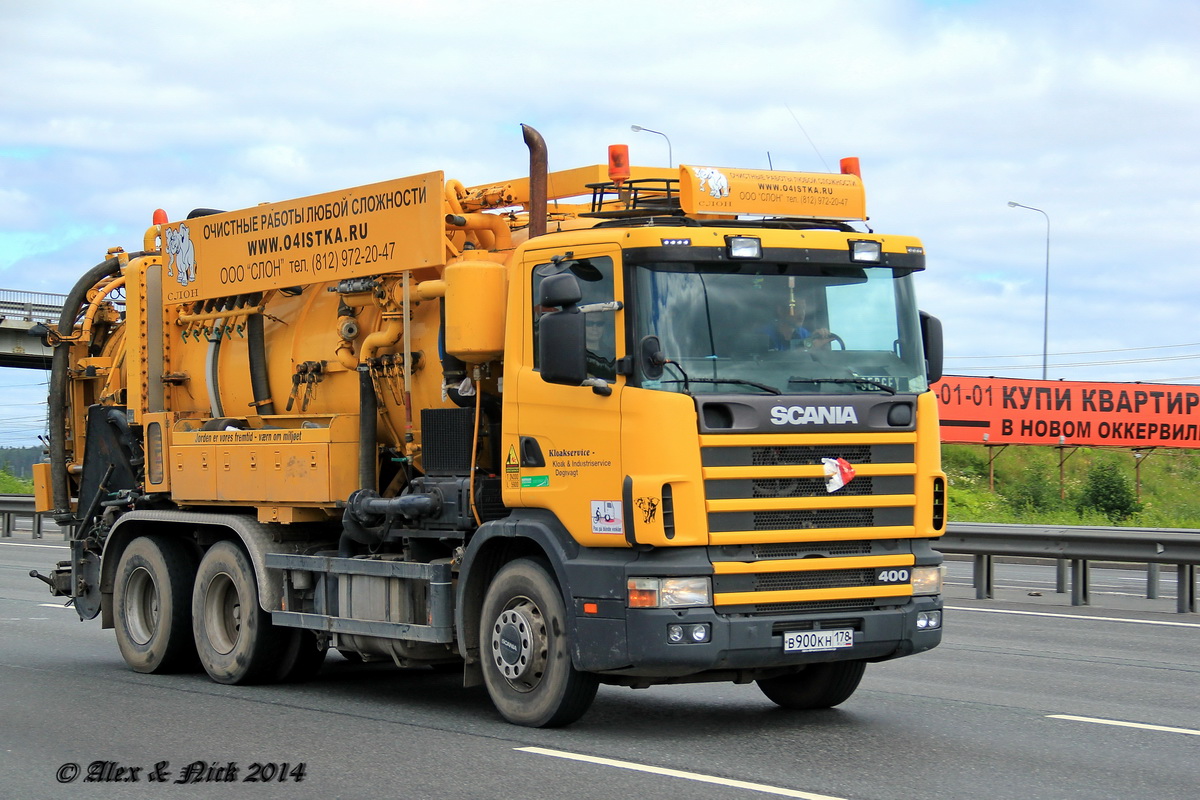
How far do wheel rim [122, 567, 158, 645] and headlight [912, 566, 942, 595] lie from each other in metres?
6.62

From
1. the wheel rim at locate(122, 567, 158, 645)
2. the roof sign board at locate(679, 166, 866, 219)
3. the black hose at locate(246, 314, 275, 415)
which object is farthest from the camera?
the wheel rim at locate(122, 567, 158, 645)

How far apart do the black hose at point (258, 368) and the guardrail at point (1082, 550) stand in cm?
829

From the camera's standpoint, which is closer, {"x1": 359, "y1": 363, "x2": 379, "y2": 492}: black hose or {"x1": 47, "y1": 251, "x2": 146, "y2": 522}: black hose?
{"x1": 359, "y1": 363, "x2": 379, "y2": 492}: black hose

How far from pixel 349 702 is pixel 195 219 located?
14.7 ft

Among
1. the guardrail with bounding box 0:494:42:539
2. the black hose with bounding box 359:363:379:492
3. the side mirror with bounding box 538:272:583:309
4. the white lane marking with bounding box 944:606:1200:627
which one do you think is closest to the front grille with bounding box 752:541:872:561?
the side mirror with bounding box 538:272:583:309

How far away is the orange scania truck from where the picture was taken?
802 cm

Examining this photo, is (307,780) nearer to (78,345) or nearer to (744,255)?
(744,255)

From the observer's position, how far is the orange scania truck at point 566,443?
8016mm

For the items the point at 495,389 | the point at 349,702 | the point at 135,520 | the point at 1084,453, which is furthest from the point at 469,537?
the point at 1084,453

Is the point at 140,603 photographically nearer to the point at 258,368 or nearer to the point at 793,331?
the point at 258,368

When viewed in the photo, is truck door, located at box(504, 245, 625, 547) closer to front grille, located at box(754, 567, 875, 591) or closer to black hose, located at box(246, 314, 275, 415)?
front grille, located at box(754, 567, 875, 591)

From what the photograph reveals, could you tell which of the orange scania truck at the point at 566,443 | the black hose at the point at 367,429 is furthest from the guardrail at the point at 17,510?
the black hose at the point at 367,429

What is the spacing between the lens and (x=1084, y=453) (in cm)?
4484

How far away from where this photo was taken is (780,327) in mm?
8375
